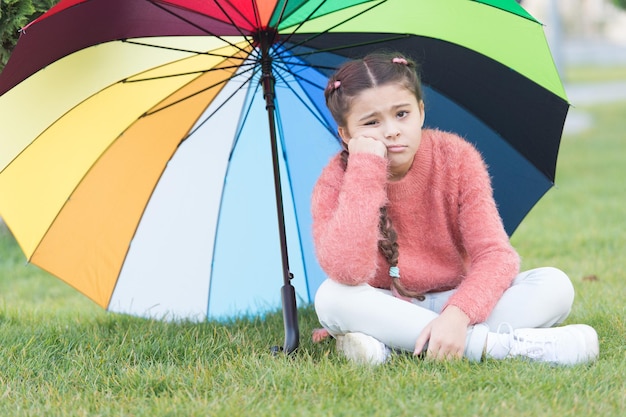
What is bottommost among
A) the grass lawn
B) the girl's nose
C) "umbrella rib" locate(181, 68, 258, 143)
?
the grass lawn

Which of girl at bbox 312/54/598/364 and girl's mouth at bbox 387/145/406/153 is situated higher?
girl's mouth at bbox 387/145/406/153

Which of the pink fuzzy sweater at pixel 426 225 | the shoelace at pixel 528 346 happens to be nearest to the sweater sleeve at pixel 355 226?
the pink fuzzy sweater at pixel 426 225

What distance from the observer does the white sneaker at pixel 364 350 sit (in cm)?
289

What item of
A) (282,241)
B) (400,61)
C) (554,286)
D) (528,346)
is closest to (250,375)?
(282,241)

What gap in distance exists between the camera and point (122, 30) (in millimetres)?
2988

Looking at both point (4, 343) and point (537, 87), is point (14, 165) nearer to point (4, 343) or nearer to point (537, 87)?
point (4, 343)

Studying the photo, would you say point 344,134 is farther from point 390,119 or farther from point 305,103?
point 305,103

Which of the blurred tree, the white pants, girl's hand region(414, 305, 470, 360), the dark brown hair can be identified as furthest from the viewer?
the blurred tree

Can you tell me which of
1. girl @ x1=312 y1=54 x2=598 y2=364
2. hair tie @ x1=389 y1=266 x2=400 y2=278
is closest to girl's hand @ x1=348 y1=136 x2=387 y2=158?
girl @ x1=312 y1=54 x2=598 y2=364

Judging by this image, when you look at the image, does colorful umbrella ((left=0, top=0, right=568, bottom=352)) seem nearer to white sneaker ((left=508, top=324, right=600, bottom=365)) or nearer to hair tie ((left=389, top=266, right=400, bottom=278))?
hair tie ((left=389, top=266, right=400, bottom=278))

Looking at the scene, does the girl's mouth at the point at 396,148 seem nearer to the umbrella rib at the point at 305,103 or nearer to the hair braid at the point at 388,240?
the hair braid at the point at 388,240

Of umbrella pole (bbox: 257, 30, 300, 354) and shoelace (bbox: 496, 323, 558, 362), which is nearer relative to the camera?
shoelace (bbox: 496, 323, 558, 362)

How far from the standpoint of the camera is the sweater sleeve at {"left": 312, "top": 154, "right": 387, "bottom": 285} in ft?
9.49

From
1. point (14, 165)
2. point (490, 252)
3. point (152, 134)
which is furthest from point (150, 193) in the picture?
point (490, 252)
